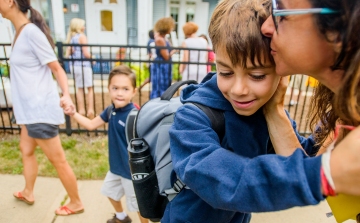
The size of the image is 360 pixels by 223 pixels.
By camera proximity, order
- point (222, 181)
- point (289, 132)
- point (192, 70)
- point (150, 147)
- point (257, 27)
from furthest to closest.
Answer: point (192, 70) < point (150, 147) < point (289, 132) < point (257, 27) < point (222, 181)

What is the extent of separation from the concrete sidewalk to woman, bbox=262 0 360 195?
7.65 feet

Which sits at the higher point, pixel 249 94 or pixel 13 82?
pixel 249 94

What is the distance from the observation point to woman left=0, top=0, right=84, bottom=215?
2400mm

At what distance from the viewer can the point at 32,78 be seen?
97.4 inches

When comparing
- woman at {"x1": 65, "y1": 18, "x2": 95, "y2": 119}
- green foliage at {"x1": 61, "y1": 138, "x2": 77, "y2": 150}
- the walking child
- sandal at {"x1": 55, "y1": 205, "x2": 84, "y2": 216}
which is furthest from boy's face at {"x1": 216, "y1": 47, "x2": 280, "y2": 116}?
woman at {"x1": 65, "y1": 18, "x2": 95, "y2": 119}

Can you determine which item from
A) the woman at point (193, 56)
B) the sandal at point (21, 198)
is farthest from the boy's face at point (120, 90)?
the woman at point (193, 56)

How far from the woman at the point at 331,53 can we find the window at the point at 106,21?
12.9m

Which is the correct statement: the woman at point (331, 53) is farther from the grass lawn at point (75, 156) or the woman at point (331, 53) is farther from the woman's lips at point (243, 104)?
the grass lawn at point (75, 156)

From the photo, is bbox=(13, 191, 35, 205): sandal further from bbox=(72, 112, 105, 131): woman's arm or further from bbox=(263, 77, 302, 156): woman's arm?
bbox=(263, 77, 302, 156): woman's arm

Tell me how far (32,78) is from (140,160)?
4.99ft

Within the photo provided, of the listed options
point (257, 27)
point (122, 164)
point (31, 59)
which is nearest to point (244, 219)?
point (257, 27)

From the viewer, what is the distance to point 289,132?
3.92 ft

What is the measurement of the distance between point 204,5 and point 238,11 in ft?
43.5

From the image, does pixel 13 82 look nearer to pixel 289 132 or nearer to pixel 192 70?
pixel 289 132
